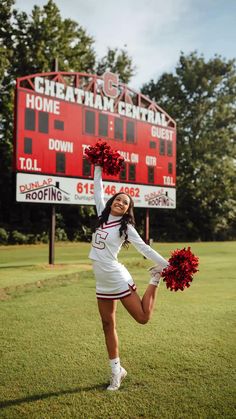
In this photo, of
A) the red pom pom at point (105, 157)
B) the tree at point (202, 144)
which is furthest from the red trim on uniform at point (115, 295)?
the tree at point (202, 144)

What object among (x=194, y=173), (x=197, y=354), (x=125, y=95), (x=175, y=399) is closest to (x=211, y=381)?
(x=175, y=399)

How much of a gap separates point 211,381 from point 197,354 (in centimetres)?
89

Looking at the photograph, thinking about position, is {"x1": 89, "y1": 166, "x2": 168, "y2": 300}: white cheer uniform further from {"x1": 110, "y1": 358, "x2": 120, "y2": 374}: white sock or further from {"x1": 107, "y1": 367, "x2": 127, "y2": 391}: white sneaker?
{"x1": 107, "y1": 367, "x2": 127, "y2": 391}: white sneaker

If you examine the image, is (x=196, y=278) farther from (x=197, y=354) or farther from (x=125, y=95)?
(x=125, y=95)

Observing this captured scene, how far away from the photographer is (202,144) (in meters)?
36.7

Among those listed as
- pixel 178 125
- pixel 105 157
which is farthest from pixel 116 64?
pixel 105 157

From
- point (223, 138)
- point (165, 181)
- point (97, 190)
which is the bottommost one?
point (97, 190)

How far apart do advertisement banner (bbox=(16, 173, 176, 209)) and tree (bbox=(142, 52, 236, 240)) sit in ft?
50.9

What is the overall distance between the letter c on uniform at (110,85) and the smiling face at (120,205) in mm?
13269

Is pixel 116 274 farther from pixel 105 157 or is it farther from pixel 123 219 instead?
pixel 105 157

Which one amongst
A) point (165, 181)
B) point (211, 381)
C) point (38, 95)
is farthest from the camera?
point (165, 181)

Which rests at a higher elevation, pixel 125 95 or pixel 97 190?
pixel 125 95

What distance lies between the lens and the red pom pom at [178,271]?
3836 mm

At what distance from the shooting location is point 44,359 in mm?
4824
